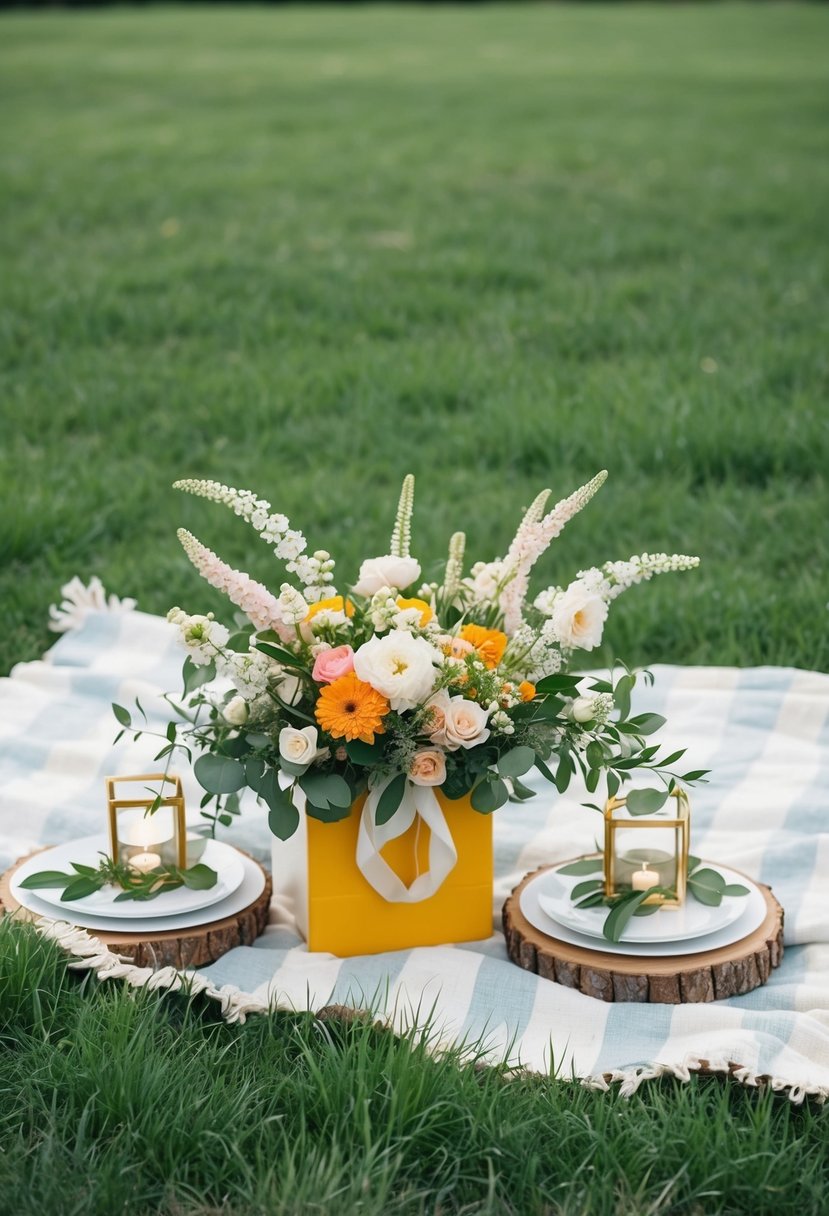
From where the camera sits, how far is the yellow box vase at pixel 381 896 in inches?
96.9

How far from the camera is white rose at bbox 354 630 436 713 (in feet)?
7.29

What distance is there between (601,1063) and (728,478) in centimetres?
291

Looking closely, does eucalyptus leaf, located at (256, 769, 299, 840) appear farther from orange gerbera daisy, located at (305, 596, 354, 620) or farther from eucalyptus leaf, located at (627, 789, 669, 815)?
eucalyptus leaf, located at (627, 789, 669, 815)

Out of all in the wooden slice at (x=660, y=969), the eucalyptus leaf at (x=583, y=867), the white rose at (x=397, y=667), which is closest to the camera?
the white rose at (x=397, y=667)

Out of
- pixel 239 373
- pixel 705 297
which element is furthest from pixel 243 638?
pixel 705 297

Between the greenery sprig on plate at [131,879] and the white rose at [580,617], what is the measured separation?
2.45ft

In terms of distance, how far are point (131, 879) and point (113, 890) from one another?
4cm

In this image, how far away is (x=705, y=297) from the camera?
6.60 meters

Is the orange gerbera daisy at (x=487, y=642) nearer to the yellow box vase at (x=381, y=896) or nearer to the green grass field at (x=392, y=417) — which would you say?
the yellow box vase at (x=381, y=896)

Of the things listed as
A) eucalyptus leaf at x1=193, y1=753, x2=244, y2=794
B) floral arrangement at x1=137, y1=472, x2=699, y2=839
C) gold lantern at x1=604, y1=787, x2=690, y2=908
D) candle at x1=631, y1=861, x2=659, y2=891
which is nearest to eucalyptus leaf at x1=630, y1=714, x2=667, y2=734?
floral arrangement at x1=137, y1=472, x2=699, y2=839

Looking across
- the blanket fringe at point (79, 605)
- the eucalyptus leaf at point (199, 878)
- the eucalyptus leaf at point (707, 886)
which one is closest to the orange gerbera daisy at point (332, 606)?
the eucalyptus leaf at point (199, 878)

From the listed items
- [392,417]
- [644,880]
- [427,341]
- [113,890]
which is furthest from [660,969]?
[427,341]

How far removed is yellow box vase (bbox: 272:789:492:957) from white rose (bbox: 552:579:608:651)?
1.17ft

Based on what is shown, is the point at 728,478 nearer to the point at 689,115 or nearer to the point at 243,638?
the point at 243,638
